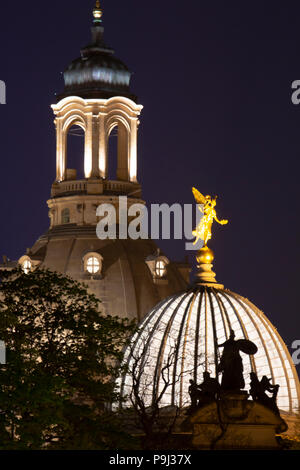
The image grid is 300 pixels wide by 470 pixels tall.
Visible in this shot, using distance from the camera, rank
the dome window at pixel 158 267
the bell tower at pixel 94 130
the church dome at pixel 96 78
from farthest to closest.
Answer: the church dome at pixel 96 78, the bell tower at pixel 94 130, the dome window at pixel 158 267

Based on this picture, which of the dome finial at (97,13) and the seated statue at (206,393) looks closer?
the seated statue at (206,393)

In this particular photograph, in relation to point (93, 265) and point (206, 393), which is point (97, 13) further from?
point (206, 393)

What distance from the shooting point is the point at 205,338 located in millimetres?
123562

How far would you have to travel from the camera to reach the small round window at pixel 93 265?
142m

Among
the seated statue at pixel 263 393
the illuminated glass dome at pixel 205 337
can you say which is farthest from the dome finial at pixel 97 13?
the seated statue at pixel 263 393

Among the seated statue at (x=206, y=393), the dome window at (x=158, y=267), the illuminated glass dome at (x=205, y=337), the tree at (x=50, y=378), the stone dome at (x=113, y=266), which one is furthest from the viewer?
the dome window at (x=158, y=267)

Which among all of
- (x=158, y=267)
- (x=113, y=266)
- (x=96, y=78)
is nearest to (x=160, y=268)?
(x=158, y=267)

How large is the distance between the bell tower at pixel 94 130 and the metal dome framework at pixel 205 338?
24183mm

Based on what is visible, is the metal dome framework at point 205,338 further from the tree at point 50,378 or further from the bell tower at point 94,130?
the tree at point 50,378

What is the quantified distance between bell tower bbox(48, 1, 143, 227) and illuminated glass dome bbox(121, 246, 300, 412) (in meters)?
24.0

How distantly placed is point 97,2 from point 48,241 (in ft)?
74.9
